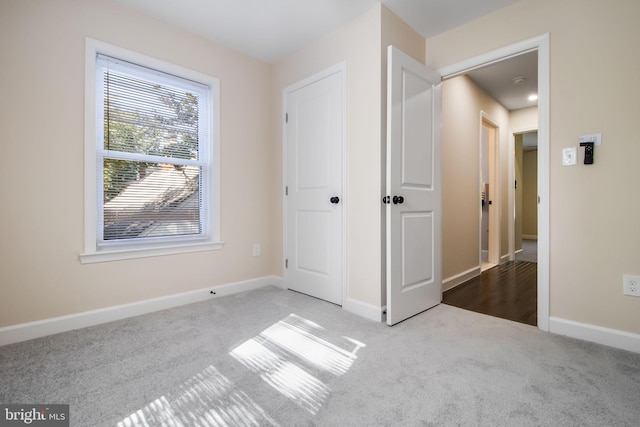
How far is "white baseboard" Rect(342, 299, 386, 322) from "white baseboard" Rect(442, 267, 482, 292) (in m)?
1.21

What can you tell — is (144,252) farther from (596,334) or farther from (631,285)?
(631,285)

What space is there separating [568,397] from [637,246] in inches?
45.1

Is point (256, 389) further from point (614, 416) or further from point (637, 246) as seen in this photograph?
point (637, 246)

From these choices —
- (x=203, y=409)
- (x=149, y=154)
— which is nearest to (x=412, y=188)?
(x=203, y=409)

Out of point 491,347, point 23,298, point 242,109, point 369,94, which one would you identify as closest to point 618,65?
point 369,94

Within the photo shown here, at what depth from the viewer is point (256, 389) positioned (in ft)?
4.74

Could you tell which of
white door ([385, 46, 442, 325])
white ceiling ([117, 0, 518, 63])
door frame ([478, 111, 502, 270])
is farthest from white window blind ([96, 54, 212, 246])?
door frame ([478, 111, 502, 270])

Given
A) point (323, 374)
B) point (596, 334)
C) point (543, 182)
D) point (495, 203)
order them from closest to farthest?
1. point (323, 374)
2. point (596, 334)
3. point (543, 182)
4. point (495, 203)

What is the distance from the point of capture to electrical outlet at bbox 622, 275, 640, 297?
5.97 feet

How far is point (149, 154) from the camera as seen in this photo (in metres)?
2.57

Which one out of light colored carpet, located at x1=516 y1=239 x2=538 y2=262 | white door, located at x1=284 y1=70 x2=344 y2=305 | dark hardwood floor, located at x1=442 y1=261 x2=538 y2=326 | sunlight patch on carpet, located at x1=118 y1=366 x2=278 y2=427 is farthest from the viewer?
light colored carpet, located at x1=516 y1=239 x2=538 y2=262

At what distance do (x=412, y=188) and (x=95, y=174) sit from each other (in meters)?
2.53

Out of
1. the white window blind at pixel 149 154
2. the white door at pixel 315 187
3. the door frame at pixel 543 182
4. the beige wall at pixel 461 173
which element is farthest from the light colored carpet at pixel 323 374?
the beige wall at pixel 461 173
